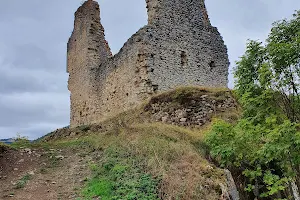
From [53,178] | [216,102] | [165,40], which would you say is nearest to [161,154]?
[53,178]

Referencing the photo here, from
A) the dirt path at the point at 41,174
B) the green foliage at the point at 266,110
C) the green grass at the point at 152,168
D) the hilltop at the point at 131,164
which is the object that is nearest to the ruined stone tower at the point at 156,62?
the hilltop at the point at 131,164

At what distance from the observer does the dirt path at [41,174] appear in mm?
8109

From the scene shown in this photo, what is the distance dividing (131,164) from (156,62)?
8.25m

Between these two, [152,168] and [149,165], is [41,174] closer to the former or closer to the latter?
[149,165]

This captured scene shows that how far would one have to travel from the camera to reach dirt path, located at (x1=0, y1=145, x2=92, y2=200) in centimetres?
811

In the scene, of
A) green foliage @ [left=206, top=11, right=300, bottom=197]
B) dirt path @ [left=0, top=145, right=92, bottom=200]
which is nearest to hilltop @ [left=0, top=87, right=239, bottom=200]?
dirt path @ [left=0, top=145, right=92, bottom=200]

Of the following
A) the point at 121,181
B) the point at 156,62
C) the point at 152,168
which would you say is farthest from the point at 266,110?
the point at 156,62

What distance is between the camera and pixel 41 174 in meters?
9.37

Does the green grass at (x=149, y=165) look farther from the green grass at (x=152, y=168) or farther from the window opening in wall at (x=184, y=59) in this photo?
the window opening in wall at (x=184, y=59)

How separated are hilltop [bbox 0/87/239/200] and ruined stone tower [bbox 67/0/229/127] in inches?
114

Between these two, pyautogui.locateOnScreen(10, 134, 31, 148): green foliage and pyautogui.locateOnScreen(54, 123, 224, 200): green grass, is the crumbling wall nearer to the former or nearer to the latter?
pyautogui.locateOnScreen(10, 134, 31, 148): green foliage

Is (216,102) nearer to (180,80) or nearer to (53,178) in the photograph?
(180,80)

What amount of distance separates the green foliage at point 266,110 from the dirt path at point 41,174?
3599 mm

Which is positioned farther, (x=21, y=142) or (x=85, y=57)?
(x=85, y=57)
